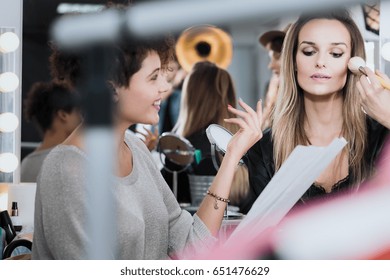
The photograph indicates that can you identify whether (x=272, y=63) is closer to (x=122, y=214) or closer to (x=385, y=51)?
(x=385, y=51)

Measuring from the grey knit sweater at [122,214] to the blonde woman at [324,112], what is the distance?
0.70ft

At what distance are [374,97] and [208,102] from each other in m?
0.47

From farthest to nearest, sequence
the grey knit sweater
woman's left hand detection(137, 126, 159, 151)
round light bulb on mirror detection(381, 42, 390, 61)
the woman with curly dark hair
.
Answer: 1. woman's left hand detection(137, 126, 159, 151)
2. round light bulb on mirror detection(381, 42, 390, 61)
3. the woman with curly dark hair
4. the grey knit sweater

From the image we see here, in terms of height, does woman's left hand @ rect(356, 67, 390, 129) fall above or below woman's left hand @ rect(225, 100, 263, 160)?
above

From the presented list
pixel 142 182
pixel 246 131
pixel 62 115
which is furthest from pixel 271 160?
pixel 62 115

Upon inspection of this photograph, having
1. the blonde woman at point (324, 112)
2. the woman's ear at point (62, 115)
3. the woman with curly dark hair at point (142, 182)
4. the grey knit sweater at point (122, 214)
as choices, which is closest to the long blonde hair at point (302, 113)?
the blonde woman at point (324, 112)

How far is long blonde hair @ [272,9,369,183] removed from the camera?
5.27 ft

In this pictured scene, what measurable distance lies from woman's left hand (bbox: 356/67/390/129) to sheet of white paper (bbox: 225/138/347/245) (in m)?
0.18

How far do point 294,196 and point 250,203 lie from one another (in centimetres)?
20

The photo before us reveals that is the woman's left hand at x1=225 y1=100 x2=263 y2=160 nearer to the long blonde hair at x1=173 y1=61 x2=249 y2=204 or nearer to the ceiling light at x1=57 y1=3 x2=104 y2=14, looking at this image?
the long blonde hair at x1=173 y1=61 x2=249 y2=204

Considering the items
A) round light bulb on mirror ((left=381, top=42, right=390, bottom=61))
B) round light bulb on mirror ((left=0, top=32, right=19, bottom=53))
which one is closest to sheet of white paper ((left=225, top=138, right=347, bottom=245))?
round light bulb on mirror ((left=381, top=42, right=390, bottom=61))

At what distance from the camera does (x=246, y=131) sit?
1.53m

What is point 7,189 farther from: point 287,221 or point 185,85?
point 287,221
